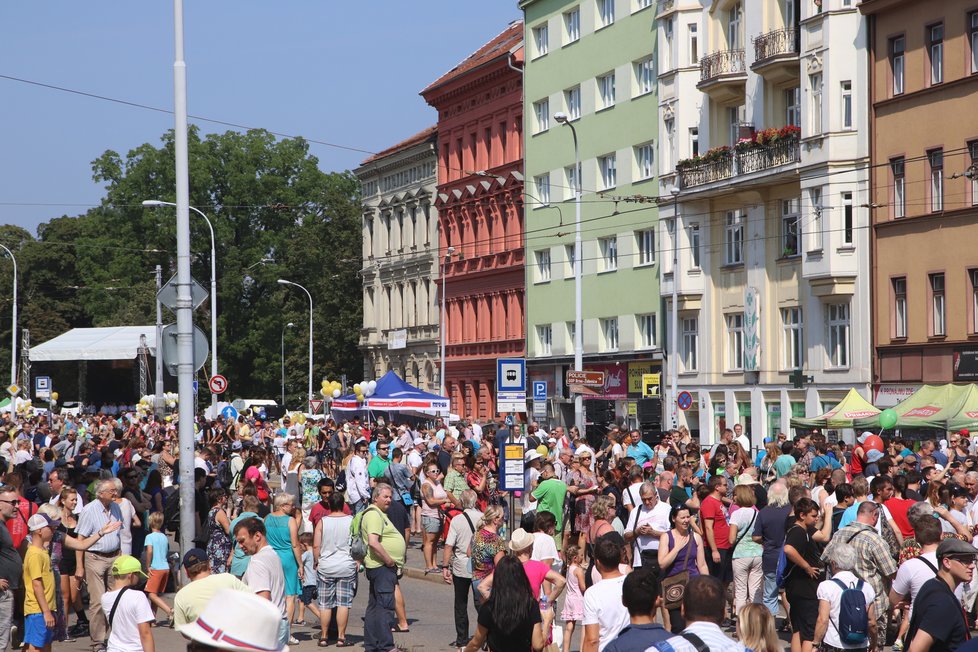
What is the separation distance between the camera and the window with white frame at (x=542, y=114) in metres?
64.2

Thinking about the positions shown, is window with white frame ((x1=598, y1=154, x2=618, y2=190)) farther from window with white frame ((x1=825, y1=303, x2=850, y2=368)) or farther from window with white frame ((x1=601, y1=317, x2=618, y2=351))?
window with white frame ((x1=825, y1=303, x2=850, y2=368))

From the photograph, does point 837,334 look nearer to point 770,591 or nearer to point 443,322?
point 770,591

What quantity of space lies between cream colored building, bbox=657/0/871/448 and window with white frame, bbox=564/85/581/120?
27.9 feet

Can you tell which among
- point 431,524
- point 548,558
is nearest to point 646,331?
point 431,524

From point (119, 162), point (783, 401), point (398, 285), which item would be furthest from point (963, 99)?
point (119, 162)

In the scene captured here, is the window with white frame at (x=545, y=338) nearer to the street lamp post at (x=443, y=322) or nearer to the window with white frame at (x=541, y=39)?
the street lamp post at (x=443, y=322)

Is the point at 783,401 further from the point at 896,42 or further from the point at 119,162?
the point at 119,162

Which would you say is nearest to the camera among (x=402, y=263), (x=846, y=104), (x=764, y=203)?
(x=846, y=104)

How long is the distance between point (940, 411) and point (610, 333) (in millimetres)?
26536

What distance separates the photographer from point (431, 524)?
73.1 ft

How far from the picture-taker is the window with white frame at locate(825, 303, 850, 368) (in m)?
44.0

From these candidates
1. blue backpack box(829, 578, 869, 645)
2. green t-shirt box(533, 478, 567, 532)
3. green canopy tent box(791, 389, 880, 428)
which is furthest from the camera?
green canopy tent box(791, 389, 880, 428)

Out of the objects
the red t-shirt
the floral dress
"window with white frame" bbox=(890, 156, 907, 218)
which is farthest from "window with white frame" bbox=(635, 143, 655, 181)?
the floral dress

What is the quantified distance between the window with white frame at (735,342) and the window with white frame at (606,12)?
14.1 meters
